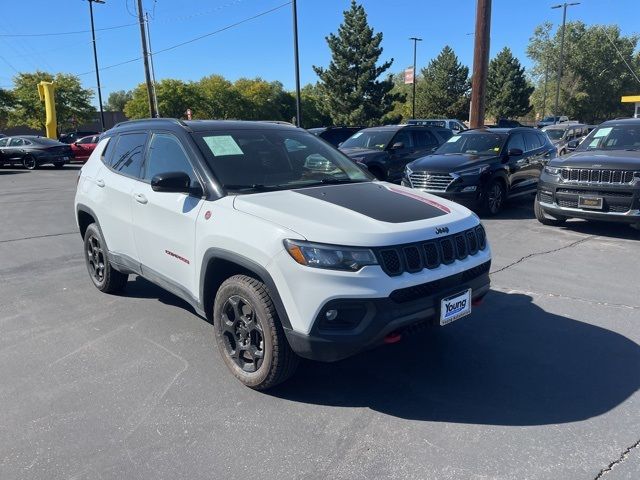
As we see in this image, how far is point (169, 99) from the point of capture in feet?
181

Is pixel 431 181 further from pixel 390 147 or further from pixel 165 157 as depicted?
pixel 165 157

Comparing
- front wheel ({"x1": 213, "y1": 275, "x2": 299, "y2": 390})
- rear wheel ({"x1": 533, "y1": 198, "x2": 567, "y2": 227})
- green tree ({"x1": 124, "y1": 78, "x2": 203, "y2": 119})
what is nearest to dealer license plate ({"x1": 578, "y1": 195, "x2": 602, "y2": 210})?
rear wheel ({"x1": 533, "y1": 198, "x2": 567, "y2": 227})

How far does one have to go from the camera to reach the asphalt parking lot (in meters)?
2.78

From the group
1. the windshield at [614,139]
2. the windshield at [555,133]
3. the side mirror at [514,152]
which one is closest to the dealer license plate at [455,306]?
the windshield at [614,139]

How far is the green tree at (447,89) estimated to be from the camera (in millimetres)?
59241

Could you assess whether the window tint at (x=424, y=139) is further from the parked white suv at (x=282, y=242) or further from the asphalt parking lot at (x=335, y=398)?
the parked white suv at (x=282, y=242)

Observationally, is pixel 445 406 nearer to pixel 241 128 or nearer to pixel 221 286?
pixel 221 286

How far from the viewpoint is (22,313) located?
507 cm

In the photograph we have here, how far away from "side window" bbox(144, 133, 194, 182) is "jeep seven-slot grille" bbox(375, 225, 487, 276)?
168cm

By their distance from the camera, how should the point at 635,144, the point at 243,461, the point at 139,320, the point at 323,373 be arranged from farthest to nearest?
the point at 635,144, the point at 139,320, the point at 323,373, the point at 243,461

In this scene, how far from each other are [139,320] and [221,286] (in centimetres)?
166

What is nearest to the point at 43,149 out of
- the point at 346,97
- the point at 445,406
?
the point at 445,406

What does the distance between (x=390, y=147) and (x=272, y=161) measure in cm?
897

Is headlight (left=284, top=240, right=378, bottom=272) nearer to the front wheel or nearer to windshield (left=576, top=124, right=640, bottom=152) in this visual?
the front wheel
